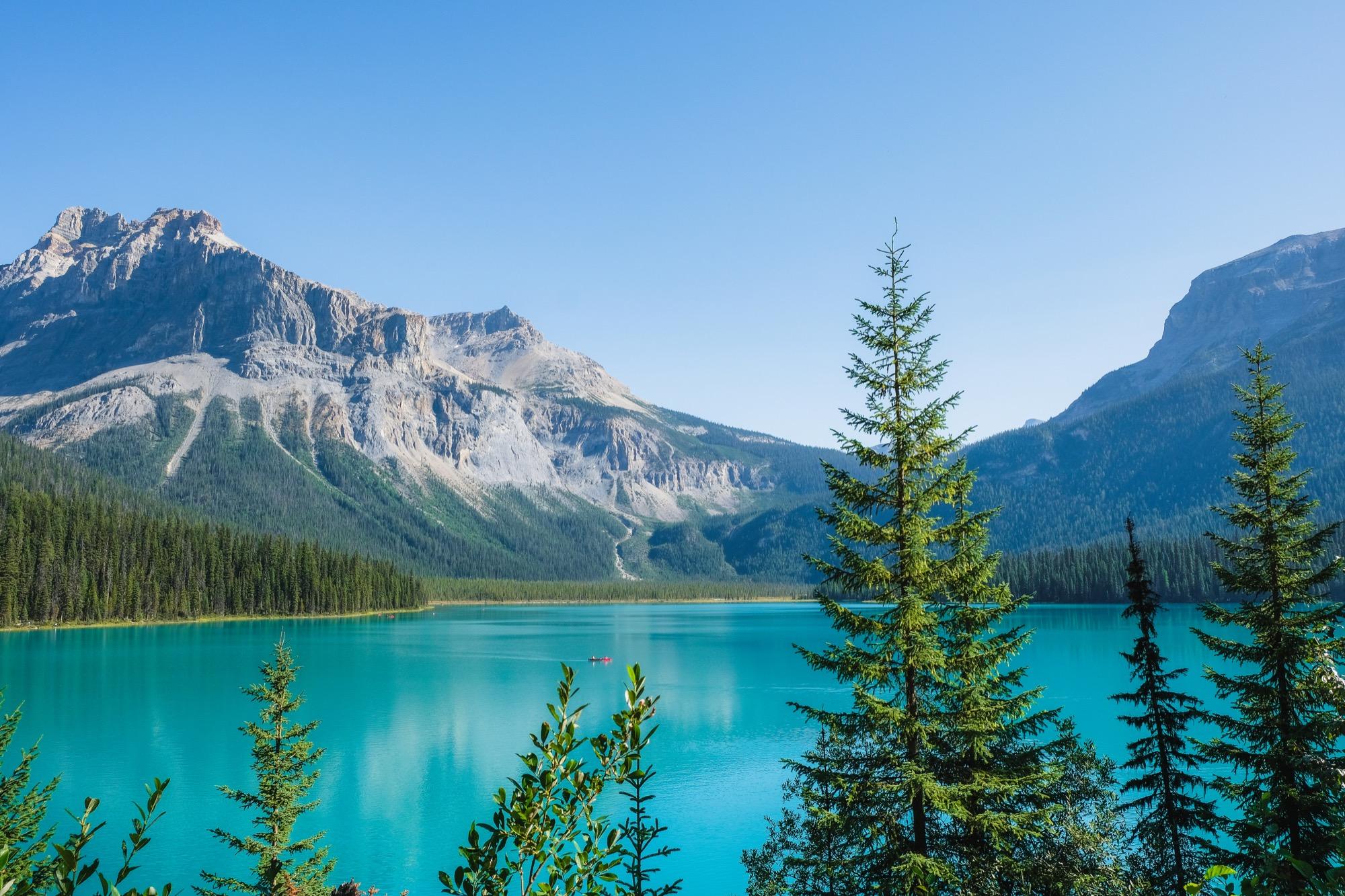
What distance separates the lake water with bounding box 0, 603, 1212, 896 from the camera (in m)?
33.2

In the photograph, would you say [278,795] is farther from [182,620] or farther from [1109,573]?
[1109,573]

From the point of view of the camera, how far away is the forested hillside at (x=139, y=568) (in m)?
104

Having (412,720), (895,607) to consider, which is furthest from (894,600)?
(412,720)

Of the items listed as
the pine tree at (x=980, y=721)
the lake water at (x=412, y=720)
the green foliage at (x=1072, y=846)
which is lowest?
the lake water at (x=412, y=720)

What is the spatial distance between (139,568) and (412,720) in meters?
86.4

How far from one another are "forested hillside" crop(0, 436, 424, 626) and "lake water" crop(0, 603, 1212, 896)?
25.3 feet

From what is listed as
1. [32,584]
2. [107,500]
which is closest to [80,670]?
[32,584]

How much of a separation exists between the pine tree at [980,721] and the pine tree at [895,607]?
22 centimetres

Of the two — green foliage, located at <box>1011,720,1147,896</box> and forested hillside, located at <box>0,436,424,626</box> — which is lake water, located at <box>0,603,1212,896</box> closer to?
forested hillside, located at <box>0,436,424,626</box>

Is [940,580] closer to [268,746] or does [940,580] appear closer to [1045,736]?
[268,746]

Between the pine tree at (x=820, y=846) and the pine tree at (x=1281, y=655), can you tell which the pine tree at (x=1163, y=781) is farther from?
the pine tree at (x=820, y=846)

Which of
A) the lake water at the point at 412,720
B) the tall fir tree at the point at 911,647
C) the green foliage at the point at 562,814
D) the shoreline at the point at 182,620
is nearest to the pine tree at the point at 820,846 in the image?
the tall fir tree at the point at 911,647

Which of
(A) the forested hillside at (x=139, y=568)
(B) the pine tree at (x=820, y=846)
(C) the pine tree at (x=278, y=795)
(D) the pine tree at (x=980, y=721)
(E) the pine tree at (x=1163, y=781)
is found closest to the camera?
(D) the pine tree at (x=980, y=721)

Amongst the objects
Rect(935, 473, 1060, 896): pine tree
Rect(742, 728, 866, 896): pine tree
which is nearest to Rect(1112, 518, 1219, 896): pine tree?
Rect(935, 473, 1060, 896): pine tree
